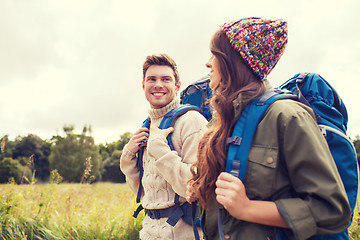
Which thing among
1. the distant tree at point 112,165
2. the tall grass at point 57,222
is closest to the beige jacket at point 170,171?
the tall grass at point 57,222

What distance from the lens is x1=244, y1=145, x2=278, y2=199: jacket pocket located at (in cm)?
127

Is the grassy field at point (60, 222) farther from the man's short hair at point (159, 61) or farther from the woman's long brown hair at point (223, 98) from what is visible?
the woman's long brown hair at point (223, 98)

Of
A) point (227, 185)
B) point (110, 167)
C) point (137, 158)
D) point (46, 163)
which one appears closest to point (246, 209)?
point (227, 185)

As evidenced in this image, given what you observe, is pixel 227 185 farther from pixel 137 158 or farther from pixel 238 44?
pixel 137 158

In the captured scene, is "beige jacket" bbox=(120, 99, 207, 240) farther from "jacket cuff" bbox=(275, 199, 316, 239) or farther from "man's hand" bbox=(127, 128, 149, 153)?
"jacket cuff" bbox=(275, 199, 316, 239)

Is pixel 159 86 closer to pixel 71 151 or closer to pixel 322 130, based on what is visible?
pixel 322 130

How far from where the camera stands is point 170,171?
7.08 feet

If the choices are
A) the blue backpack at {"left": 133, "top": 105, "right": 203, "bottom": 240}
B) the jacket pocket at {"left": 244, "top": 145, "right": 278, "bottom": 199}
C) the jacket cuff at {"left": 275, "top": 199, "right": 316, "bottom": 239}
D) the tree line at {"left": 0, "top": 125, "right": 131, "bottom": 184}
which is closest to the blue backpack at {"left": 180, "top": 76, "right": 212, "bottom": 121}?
the blue backpack at {"left": 133, "top": 105, "right": 203, "bottom": 240}

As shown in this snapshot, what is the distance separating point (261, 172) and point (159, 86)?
1626 mm

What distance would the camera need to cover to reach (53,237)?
181 inches

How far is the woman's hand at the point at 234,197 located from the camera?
4.14 ft

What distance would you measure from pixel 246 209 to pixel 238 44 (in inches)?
29.9

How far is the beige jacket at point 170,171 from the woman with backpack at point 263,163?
0.59m

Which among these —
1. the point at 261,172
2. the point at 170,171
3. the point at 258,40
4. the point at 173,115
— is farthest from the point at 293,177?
the point at 173,115
